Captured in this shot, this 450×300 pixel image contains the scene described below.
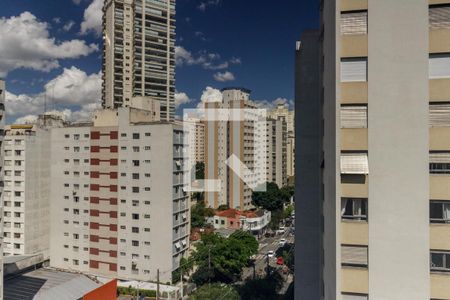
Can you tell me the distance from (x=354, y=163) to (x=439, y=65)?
279 cm

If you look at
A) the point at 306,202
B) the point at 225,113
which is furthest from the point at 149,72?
the point at 306,202

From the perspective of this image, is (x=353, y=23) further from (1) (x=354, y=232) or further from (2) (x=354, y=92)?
(1) (x=354, y=232)

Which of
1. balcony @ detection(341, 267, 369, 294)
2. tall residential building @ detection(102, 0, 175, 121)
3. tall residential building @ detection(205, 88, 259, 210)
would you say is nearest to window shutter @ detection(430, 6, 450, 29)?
balcony @ detection(341, 267, 369, 294)

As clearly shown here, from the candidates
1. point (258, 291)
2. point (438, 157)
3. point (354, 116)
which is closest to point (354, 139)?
point (354, 116)

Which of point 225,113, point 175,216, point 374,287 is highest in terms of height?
point 225,113

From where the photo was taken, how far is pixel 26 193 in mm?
31766

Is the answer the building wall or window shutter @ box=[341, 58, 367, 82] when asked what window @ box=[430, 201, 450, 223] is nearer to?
the building wall

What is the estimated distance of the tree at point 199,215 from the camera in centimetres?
4525

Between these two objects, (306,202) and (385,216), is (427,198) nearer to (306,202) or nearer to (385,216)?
(385,216)

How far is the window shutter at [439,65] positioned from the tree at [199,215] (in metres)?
40.3

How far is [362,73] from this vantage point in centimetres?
770

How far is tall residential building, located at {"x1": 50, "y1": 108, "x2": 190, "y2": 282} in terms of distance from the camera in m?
27.7

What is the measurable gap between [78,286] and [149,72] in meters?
42.4

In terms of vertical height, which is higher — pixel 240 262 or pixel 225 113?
pixel 225 113
